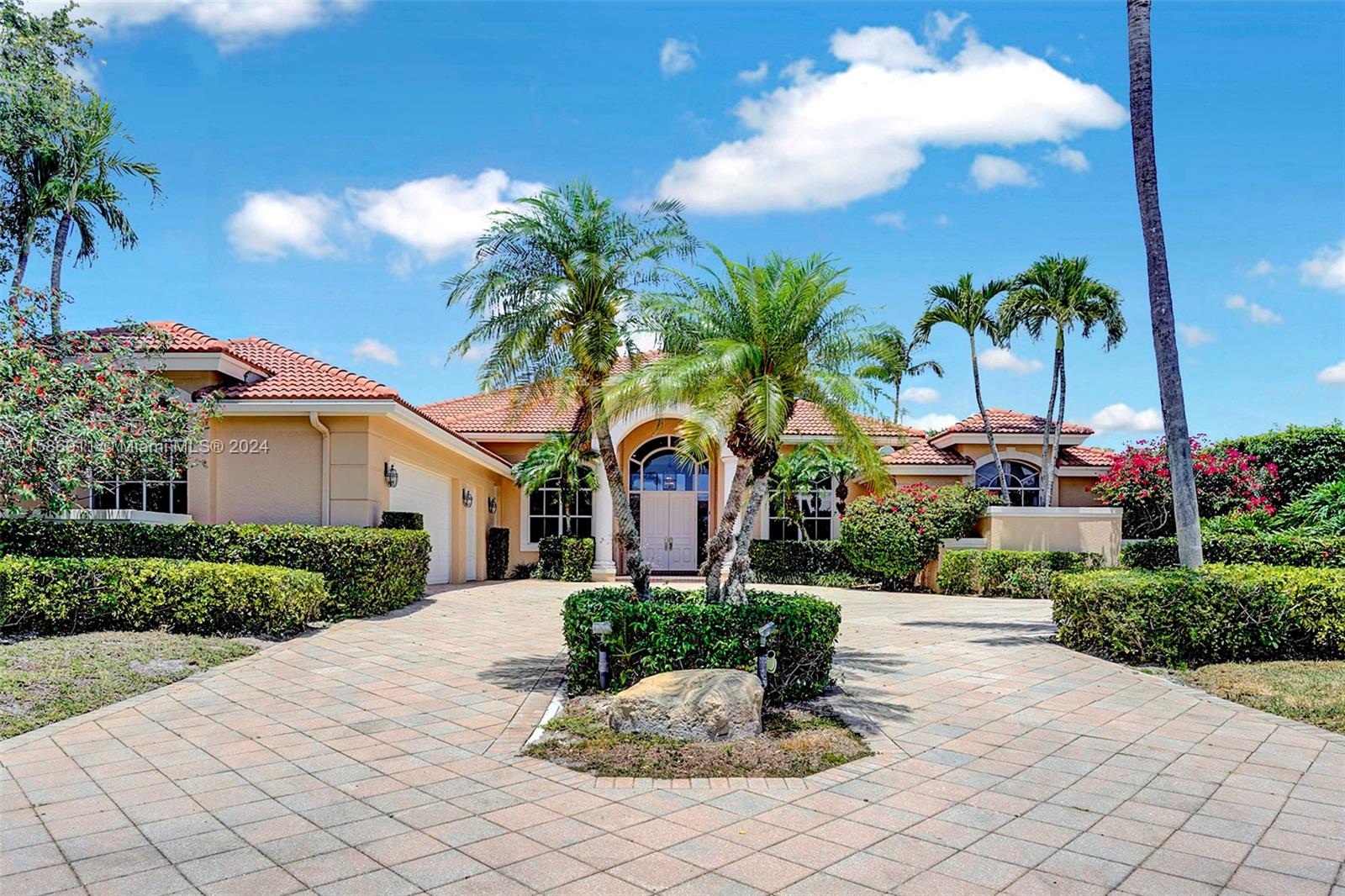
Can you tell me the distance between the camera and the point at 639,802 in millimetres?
5223

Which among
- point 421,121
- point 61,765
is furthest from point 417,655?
point 421,121

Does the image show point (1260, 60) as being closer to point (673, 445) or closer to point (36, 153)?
point (673, 445)

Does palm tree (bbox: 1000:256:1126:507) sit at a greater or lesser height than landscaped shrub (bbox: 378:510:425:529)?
greater

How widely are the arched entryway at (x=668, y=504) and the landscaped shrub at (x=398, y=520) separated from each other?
9166 mm

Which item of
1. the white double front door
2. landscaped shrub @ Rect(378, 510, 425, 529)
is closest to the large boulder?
landscaped shrub @ Rect(378, 510, 425, 529)

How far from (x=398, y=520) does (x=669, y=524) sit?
1005 cm

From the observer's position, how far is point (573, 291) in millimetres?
9117

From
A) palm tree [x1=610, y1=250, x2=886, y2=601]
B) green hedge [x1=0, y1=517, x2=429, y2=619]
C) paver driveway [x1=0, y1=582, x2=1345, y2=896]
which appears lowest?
paver driveway [x1=0, y1=582, x2=1345, y2=896]

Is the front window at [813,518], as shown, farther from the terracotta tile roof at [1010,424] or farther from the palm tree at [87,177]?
the palm tree at [87,177]

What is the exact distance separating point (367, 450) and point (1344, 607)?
42.9 ft

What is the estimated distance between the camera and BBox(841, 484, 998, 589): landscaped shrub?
19891mm

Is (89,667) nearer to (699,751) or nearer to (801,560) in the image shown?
(699,751)

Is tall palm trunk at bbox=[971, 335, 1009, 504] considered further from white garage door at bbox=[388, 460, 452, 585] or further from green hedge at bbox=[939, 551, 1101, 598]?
white garage door at bbox=[388, 460, 452, 585]

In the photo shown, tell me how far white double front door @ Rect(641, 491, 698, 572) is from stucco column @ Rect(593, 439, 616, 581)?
2.12 meters
